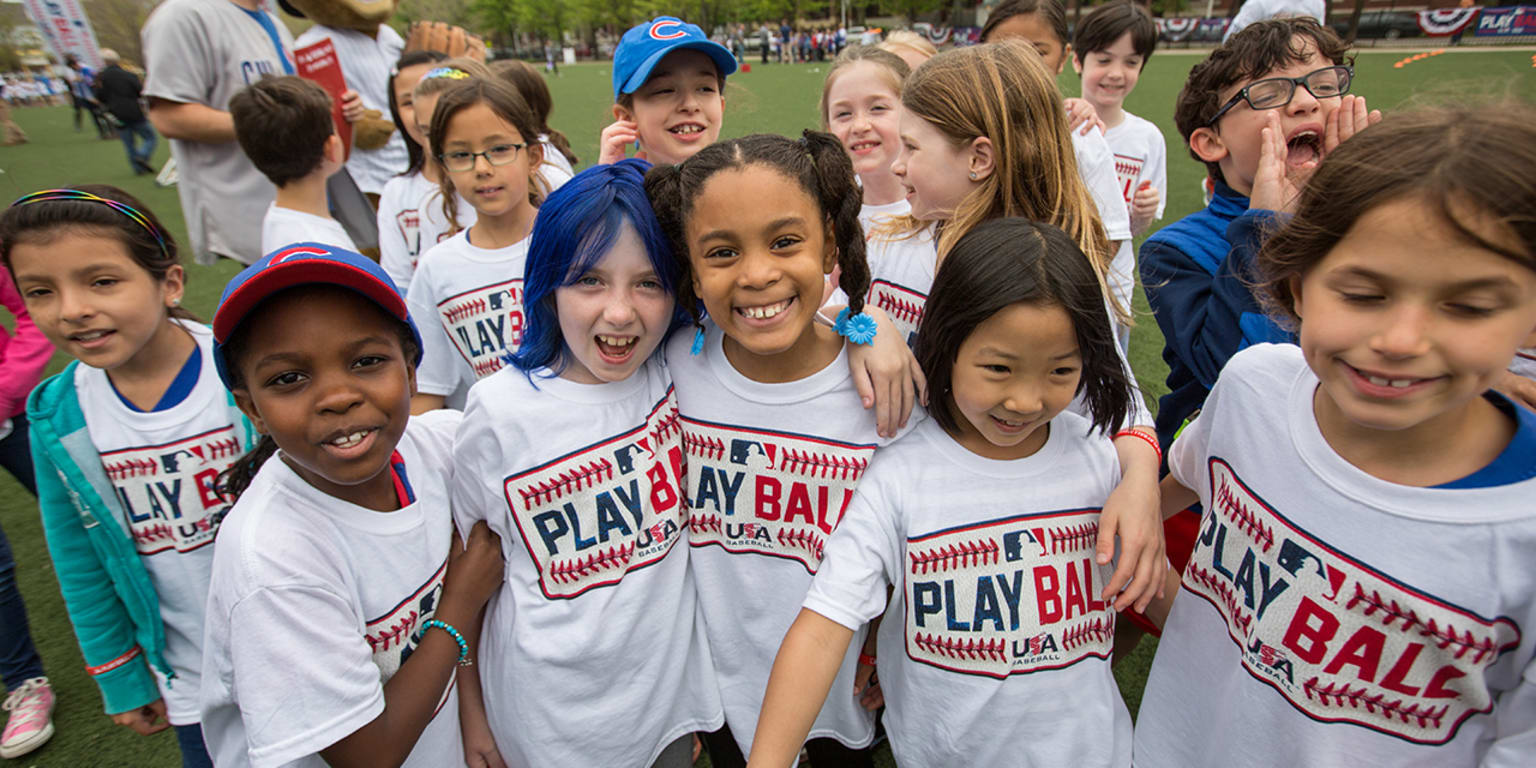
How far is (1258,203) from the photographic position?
1.86 metres

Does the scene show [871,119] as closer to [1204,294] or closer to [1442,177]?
[1204,294]

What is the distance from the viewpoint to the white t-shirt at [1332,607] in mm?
1123

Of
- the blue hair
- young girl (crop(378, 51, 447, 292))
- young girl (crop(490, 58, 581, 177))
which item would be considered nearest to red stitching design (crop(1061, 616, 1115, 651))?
the blue hair

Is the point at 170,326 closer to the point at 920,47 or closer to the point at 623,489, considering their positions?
the point at 623,489

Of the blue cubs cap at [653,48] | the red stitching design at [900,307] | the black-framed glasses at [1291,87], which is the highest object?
the blue cubs cap at [653,48]

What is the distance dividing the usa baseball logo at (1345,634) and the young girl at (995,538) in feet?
0.88

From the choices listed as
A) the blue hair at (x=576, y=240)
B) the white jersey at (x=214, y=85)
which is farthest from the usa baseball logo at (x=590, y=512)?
the white jersey at (x=214, y=85)

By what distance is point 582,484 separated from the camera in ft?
5.43

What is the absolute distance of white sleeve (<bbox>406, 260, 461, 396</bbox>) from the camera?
2.63 metres

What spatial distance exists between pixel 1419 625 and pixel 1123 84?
147 inches

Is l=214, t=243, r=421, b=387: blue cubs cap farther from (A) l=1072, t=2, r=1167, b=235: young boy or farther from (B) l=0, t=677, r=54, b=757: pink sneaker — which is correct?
(A) l=1072, t=2, r=1167, b=235: young boy

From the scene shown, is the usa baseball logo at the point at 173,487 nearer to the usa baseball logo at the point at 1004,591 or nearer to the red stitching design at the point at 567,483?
the red stitching design at the point at 567,483

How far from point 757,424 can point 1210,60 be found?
199cm

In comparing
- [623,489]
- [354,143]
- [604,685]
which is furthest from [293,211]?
[604,685]
